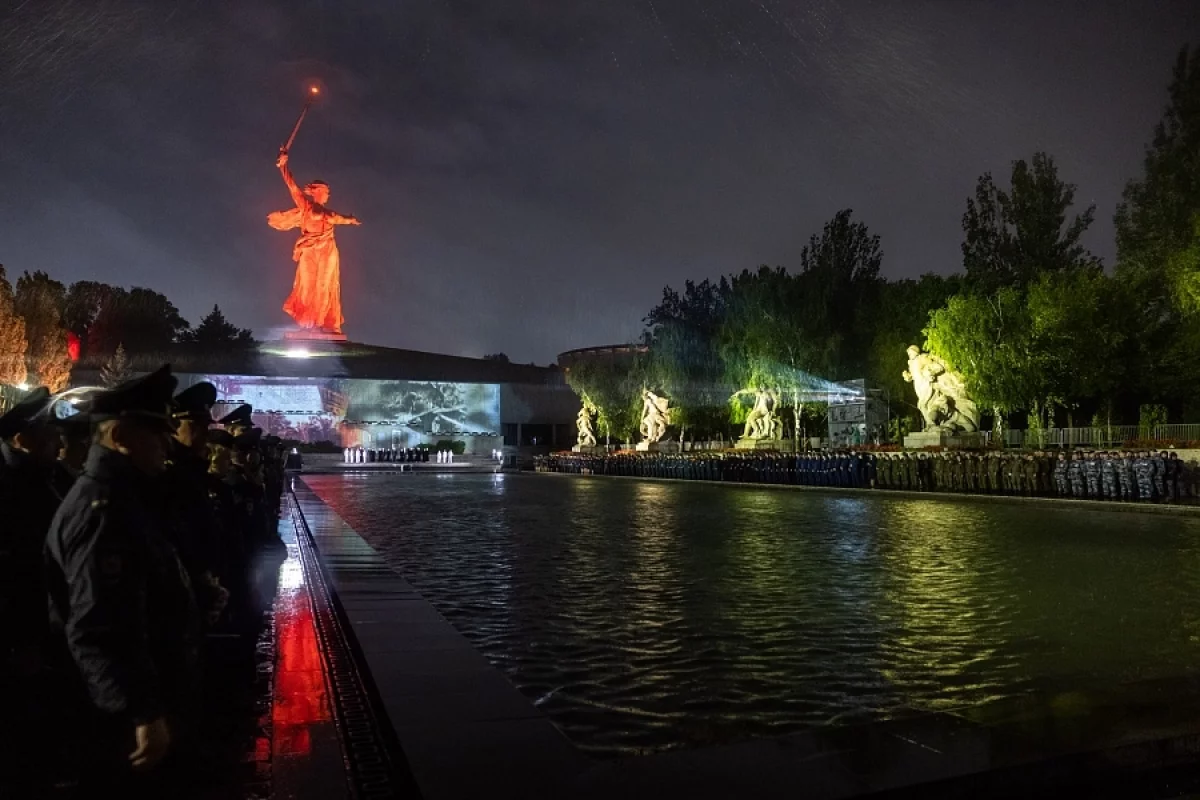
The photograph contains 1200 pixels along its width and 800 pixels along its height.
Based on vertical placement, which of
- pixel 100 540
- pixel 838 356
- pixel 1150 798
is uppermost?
pixel 838 356

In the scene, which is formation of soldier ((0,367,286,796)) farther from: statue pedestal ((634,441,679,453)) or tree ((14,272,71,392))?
tree ((14,272,71,392))

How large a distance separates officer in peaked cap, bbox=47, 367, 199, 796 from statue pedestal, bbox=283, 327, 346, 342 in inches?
2758

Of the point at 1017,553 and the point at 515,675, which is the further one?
the point at 1017,553

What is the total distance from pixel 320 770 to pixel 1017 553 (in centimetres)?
1089

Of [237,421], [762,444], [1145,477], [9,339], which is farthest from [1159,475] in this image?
[9,339]

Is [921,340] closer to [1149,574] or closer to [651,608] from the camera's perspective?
[1149,574]

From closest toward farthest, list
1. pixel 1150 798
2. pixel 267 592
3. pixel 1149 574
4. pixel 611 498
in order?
pixel 1150 798 → pixel 267 592 → pixel 1149 574 → pixel 611 498

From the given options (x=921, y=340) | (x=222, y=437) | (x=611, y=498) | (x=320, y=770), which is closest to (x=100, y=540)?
(x=320, y=770)

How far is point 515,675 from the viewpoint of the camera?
21.0 feet

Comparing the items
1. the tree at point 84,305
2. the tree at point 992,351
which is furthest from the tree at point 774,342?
the tree at point 84,305

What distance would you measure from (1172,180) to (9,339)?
50556 millimetres

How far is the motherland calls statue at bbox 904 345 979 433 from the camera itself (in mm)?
34344

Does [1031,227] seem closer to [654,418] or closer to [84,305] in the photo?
[654,418]

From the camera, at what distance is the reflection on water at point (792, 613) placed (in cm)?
582
